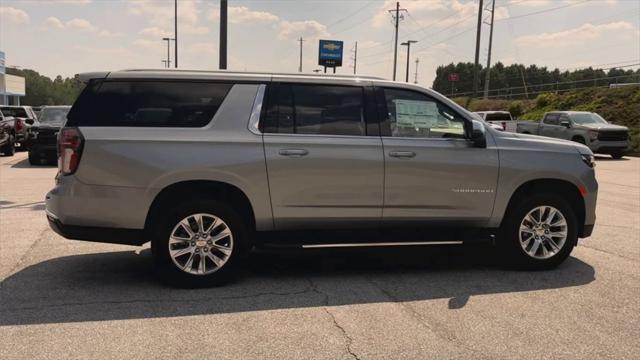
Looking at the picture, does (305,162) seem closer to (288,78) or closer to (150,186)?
(288,78)

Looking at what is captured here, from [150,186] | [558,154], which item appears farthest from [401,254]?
[150,186]

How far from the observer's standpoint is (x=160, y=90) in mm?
5027

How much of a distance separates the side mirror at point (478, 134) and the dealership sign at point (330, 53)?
47951mm

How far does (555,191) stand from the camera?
5941mm

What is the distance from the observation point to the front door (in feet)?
17.6

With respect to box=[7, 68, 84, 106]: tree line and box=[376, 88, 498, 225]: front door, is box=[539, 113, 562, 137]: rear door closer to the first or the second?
box=[376, 88, 498, 225]: front door

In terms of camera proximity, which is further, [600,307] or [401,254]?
[401,254]

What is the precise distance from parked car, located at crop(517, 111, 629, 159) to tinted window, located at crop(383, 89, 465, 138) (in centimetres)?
1861

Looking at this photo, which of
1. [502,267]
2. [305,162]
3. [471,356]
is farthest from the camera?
[502,267]

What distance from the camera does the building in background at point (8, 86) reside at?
69250 millimetres

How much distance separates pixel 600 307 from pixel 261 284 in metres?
2.98

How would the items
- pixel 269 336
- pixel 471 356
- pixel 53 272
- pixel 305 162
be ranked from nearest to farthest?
pixel 471 356 → pixel 269 336 → pixel 305 162 → pixel 53 272

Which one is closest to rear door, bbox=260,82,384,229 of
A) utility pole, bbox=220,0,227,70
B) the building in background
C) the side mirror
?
the side mirror

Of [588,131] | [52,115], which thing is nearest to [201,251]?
[52,115]
